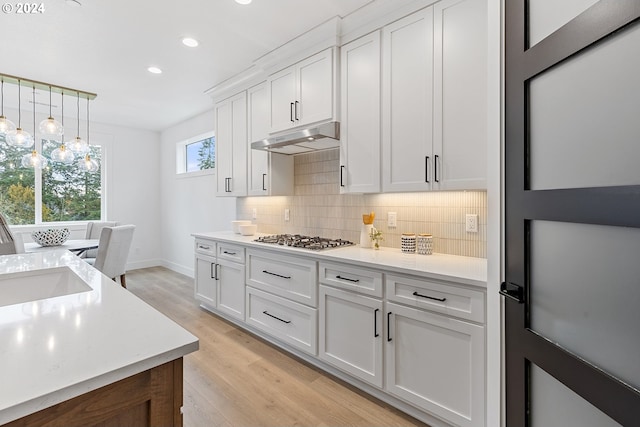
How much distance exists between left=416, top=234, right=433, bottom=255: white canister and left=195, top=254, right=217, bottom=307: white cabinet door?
224cm

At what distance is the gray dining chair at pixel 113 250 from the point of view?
11.6ft

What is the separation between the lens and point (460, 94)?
1.86 metres

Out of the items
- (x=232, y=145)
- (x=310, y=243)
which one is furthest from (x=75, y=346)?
(x=232, y=145)

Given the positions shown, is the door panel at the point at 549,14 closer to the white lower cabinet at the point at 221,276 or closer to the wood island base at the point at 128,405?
the wood island base at the point at 128,405

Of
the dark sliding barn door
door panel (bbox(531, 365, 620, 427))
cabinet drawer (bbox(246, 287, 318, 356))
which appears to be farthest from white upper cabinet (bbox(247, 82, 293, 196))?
door panel (bbox(531, 365, 620, 427))

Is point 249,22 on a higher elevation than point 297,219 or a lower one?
higher

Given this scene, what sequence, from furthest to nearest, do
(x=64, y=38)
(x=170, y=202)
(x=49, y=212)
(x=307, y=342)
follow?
(x=170, y=202) → (x=49, y=212) → (x=64, y=38) → (x=307, y=342)

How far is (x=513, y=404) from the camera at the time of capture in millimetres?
1159

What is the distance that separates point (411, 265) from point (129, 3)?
269 cm

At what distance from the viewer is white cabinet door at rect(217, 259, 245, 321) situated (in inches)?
119

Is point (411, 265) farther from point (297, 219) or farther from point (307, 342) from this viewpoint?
point (297, 219)

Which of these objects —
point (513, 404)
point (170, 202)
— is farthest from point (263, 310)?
point (170, 202)

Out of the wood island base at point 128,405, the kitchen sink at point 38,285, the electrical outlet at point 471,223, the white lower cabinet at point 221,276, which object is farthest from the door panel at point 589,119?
the white lower cabinet at point 221,276

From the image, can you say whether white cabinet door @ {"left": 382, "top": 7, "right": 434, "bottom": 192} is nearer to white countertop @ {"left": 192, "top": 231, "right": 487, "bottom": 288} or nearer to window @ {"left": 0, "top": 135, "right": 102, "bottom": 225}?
white countertop @ {"left": 192, "top": 231, "right": 487, "bottom": 288}
